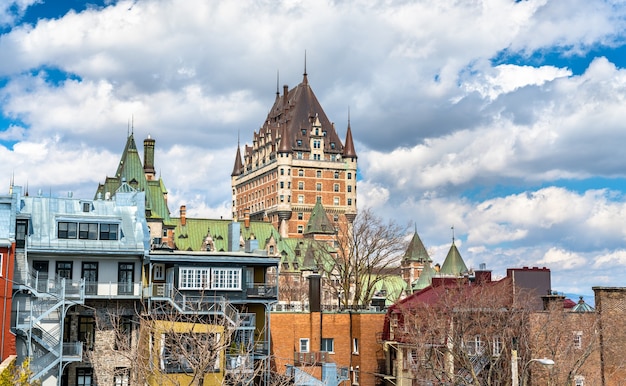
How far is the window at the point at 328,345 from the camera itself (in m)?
51.9

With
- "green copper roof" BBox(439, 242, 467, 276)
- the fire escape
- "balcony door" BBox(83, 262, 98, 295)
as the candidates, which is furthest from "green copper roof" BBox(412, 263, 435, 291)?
the fire escape

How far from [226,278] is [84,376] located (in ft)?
30.8

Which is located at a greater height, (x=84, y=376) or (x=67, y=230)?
(x=67, y=230)

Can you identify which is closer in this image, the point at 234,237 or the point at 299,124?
the point at 234,237

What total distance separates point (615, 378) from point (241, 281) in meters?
21.6

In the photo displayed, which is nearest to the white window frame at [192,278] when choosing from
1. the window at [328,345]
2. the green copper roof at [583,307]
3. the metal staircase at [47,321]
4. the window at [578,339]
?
the metal staircase at [47,321]

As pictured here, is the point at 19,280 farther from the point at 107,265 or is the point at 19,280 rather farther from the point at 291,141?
the point at 291,141

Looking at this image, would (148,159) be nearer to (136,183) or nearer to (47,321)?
(136,183)

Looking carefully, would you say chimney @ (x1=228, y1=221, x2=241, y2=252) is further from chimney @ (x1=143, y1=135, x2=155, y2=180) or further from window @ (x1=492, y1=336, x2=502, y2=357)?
chimney @ (x1=143, y1=135, x2=155, y2=180)

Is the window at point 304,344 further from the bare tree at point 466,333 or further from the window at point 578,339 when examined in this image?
the window at point 578,339

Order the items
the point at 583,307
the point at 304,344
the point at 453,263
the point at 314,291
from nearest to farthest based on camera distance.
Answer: the point at 583,307
the point at 304,344
the point at 314,291
the point at 453,263

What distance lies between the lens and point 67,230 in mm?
47656

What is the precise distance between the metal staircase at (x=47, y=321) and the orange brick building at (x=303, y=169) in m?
127

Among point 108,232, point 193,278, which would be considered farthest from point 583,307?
point 108,232
